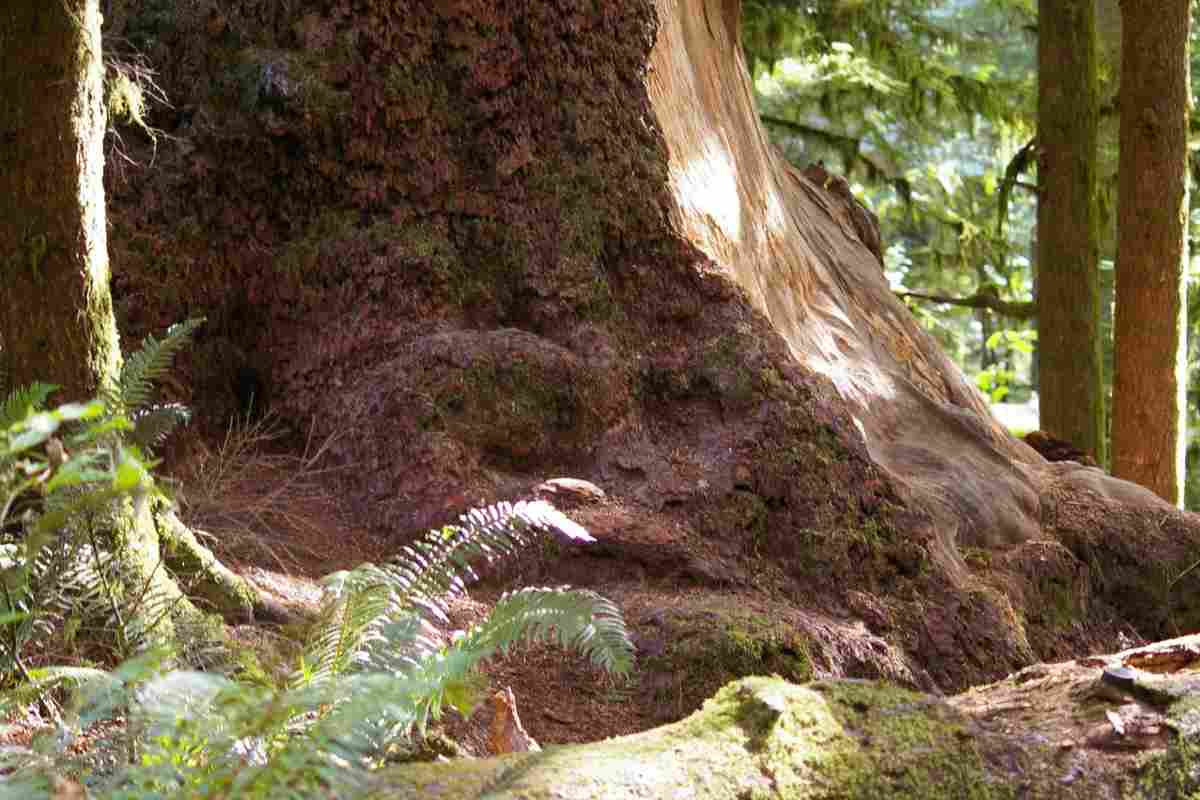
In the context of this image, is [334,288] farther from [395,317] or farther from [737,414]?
[737,414]

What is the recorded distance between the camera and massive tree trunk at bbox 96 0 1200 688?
238 inches

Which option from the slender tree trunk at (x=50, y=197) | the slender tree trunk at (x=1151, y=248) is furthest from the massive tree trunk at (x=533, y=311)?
the slender tree trunk at (x=1151, y=248)

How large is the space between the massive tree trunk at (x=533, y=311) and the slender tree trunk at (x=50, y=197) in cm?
183

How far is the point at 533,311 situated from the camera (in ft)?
21.2

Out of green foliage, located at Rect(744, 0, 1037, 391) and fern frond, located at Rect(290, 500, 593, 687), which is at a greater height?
green foliage, located at Rect(744, 0, 1037, 391)

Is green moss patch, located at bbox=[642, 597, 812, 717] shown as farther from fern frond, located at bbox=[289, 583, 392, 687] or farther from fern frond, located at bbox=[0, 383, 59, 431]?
fern frond, located at bbox=[0, 383, 59, 431]

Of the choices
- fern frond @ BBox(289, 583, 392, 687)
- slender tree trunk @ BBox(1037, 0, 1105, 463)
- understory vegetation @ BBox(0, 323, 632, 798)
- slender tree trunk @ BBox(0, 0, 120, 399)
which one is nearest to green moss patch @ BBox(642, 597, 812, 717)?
understory vegetation @ BBox(0, 323, 632, 798)

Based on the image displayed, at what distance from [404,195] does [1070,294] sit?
699 cm

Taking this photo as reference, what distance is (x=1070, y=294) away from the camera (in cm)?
1145

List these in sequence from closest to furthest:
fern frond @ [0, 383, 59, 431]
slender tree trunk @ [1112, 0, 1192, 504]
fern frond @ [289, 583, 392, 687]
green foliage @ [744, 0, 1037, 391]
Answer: fern frond @ [0, 383, 59, 431]
fern frond @ [289, 583, 392, 687]
slender tree trunk @ [1112, 0, 1192, 504]
green foliage @ [744, 0, 1037, 391]

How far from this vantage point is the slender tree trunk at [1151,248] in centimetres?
1082

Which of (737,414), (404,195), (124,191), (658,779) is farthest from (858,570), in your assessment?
(124,191)

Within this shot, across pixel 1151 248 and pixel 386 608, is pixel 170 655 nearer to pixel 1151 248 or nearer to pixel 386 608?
pixel 386 608

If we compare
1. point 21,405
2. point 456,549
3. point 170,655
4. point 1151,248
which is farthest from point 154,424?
point 1151,248
